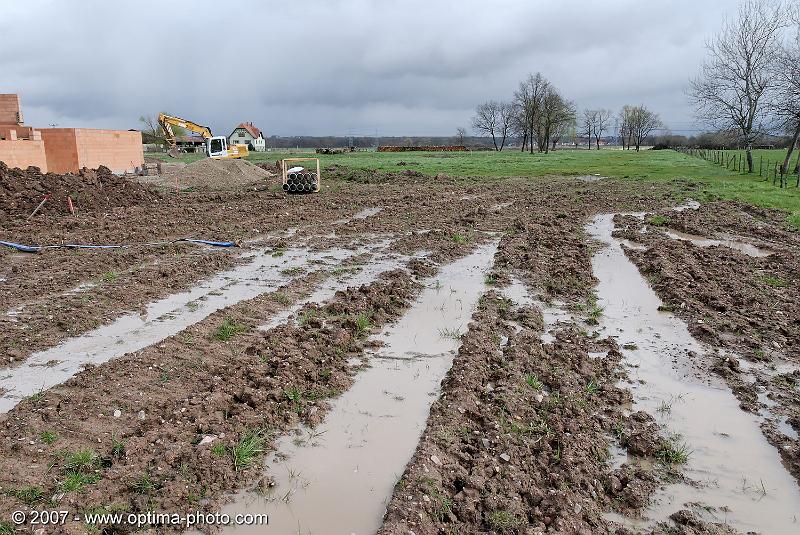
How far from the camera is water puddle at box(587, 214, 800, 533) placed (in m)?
4.11

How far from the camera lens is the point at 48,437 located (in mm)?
4637

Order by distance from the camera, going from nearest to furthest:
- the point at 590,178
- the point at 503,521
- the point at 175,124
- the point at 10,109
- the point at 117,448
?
1. the point at 503,521
2. the point at 117,448
3. the point at 10,109
4. the point at 590,178
5. the point at 175,124

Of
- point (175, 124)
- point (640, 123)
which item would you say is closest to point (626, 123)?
point (640, 123)

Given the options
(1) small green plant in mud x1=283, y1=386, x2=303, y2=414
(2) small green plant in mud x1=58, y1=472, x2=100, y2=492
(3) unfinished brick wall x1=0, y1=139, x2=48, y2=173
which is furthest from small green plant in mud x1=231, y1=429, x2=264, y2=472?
(3) unfinished brick wall x1=0, y1=139, x2=48, y2=173

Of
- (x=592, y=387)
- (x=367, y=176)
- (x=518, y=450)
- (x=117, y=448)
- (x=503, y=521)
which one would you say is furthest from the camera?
(x=367, y=176)

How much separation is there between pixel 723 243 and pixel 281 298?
10.9 metres

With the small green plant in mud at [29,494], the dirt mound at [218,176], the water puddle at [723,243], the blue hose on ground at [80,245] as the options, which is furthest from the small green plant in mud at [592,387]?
Answer: the dirt mound at [218,176]

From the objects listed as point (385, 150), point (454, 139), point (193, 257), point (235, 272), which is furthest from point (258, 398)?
point (454, 139)

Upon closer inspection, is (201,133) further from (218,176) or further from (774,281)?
(774,281)

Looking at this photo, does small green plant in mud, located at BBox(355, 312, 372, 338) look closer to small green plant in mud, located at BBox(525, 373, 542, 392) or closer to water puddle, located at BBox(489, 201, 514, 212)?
small green plant in mud, located at BBox(525, 373, 542, 392)

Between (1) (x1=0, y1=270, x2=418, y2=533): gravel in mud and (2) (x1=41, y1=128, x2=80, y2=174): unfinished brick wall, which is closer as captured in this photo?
(1) (x1=0, y1=270, x2=418, y2=533): gravel in mud

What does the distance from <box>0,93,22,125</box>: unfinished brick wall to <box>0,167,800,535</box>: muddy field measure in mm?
21712

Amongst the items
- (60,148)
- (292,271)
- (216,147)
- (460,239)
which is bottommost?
(292,271)

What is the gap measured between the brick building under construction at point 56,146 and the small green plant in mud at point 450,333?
75.3 ft
